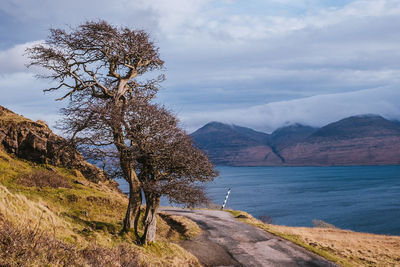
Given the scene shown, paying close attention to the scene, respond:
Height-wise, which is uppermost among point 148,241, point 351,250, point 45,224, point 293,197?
point 45,224

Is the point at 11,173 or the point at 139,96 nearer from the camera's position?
the point at 139,96

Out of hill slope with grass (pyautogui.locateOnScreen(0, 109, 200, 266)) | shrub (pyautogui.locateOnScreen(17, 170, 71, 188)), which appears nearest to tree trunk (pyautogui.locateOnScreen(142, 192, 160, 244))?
hill slope with grass (pyautogui.locateOnScreen(0, 109, 200, 266))

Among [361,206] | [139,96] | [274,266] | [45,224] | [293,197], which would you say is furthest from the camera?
[293,197]

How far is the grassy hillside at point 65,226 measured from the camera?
7938 mm

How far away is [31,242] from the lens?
26.2ft

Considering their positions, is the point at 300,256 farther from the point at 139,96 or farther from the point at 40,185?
the point at 40,185

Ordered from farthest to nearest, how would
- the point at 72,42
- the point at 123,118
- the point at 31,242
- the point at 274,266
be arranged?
the point at 72,42 → the point at 274,266 → the point at 123,118 → the point at 31,242

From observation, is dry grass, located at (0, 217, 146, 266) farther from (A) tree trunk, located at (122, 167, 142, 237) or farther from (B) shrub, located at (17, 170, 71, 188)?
(B) shrub, located at (17, 170, 71, 188)

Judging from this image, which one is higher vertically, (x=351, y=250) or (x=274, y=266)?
(x=274, y=266)

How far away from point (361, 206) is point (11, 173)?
99.3m

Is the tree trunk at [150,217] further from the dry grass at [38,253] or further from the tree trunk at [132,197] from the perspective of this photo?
the dry grass at [38,253]

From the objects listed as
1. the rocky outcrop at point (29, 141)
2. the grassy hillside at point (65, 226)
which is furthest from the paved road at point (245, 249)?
the rocky outcrop at point (29, 141)

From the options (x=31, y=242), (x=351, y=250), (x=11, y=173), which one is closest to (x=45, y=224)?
(x=31, y=242)

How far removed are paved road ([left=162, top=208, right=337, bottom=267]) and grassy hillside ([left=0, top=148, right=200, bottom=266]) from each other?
1.54m
